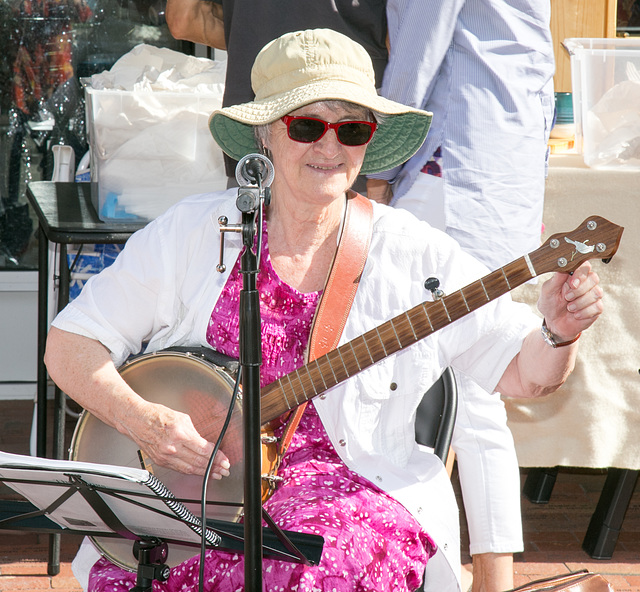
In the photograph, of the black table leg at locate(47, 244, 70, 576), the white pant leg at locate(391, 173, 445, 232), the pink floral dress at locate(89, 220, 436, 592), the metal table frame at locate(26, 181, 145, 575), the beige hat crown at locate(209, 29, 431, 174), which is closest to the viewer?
the pink floral dress at locate(89, 220, 436, 592)

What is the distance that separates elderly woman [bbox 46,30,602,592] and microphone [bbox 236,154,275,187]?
1.49 feet

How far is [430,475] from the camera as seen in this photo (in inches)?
77.9

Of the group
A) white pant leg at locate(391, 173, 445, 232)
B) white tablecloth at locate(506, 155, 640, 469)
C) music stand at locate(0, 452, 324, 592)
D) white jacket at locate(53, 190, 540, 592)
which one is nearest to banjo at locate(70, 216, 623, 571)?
white jacket at locate(53, 190, 540, 592)

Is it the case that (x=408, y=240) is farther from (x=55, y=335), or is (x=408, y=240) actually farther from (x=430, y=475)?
(x=55, y=335)

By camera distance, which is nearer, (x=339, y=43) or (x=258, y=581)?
(x=258, y=581)

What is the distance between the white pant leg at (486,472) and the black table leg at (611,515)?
111 centimetres

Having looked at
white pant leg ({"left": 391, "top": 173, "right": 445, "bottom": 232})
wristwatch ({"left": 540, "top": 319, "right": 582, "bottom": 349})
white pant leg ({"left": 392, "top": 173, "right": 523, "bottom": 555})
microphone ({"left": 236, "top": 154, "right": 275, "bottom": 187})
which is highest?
microphone ({"left": 236, "top": 154, "right": 275, "bottom": 187})

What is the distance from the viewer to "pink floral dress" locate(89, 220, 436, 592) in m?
1.70

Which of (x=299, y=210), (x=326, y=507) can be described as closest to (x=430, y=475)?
(x=326, y=507)

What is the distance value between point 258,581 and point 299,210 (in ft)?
2.94

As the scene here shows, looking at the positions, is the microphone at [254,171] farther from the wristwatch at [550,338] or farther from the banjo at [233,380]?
the wristwatch at [550,338]

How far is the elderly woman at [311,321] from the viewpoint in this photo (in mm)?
1890

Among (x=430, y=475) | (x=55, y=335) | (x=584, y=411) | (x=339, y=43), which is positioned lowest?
(x=584, y=411)

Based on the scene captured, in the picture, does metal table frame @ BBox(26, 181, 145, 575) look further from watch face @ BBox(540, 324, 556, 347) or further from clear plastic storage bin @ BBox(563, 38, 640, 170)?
clear plastic storage bin @ BBox(563, 38, 640, 170)
